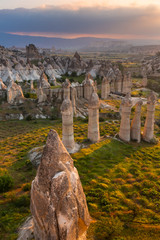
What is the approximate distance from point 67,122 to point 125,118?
8578 millimetres

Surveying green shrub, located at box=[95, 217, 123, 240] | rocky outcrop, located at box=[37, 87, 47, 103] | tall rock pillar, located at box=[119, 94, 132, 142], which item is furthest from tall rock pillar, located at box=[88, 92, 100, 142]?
rocky outcrop, located at box=[37, 87, 47, 103]

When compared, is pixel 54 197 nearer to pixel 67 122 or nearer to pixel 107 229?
pixel 107 229

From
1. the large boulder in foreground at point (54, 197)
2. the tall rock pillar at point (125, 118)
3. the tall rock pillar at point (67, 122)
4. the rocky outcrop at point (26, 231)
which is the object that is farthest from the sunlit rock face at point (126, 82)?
the large boulder in foreground at point (54, 197)

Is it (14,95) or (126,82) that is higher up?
(126,82)

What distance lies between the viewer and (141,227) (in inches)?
458

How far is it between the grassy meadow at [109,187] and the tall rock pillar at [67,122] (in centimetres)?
191

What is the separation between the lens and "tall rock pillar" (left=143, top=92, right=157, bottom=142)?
1008 inches

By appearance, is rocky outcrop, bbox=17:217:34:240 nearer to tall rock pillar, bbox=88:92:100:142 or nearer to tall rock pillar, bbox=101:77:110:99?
tall rock pillar, bbox=88:92:100:142

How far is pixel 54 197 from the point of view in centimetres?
800

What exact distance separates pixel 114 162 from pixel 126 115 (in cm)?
718

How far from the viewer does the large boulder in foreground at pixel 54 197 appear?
26.4 feet

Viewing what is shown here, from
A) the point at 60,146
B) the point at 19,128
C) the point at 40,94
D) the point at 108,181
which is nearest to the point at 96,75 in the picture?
the point at 40,94

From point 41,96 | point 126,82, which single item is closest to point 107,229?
point 41,96

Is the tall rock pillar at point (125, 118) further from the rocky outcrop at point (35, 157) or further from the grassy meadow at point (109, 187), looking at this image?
the rocky outcrop at point (35, 157)
